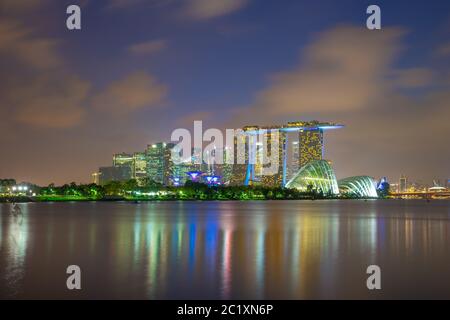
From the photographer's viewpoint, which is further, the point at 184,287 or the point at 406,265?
the point at 406,265

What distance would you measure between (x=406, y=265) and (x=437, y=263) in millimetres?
2115

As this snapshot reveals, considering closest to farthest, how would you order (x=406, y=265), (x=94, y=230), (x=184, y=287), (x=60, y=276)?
(x=184, y=287)
(x=60, y=276)
(x=406, y=265)
(x=94, y=230)

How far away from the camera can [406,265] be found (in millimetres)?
32250
